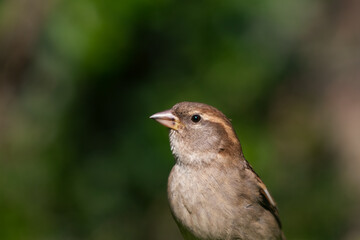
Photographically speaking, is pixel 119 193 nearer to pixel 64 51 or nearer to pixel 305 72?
pixel 64 51

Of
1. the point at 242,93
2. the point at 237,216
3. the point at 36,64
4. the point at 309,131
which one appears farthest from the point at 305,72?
the point at 237,216

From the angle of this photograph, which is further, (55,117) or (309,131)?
(309,131)

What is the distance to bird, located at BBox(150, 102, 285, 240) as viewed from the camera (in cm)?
375

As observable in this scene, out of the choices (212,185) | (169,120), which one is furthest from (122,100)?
(212,185)

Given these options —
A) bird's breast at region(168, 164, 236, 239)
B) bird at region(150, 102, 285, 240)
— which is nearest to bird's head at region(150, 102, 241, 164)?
bird at region(150, 102, 285, 240)

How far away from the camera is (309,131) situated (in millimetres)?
7855

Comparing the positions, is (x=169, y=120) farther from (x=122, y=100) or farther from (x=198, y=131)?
(x=122, y=100)

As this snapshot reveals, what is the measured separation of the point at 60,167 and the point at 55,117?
1.50 feet

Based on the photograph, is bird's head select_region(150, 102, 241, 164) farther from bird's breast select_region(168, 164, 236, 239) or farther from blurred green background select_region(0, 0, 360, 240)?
blurred green background select_region(0, 0, 360, 240)

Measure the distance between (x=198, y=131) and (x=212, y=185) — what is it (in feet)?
1.40

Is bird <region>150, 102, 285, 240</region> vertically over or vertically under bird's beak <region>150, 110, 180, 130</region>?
under

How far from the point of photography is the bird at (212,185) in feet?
12.3

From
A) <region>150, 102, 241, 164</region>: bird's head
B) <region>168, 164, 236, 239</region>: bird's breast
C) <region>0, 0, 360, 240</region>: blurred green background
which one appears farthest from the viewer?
<region>0, 0, 360, 240</region>: blurred green background

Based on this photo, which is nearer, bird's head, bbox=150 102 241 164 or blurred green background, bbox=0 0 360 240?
bird's head, bbox=150 102 241 164
